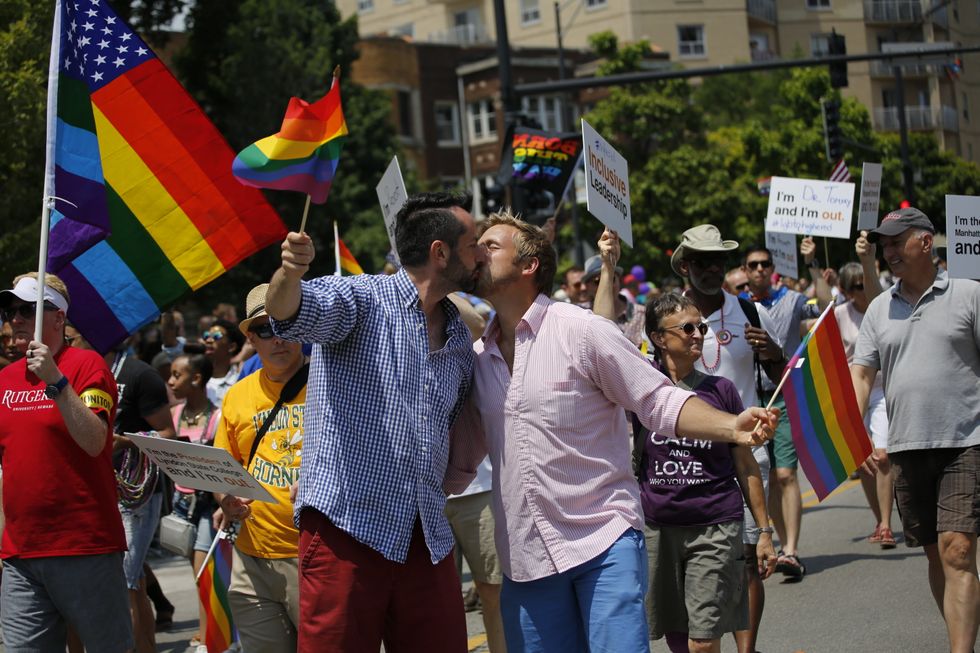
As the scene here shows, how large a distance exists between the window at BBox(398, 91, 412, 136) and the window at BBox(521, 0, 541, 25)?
12.7m

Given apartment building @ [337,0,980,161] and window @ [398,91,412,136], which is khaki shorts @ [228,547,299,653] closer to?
apartment building @ [337,0,980,161]

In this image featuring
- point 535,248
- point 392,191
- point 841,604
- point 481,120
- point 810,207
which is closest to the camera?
point 535,248

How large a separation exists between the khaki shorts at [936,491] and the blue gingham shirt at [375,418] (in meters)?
3.11

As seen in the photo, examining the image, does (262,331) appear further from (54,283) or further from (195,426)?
(195,426)

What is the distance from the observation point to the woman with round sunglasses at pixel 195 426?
8.09m

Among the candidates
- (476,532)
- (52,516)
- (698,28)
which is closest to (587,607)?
(52,516)

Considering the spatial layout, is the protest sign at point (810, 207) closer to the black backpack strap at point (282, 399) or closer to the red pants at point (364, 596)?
the black backpack strap at point (282, 399)

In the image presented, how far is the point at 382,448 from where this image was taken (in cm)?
420

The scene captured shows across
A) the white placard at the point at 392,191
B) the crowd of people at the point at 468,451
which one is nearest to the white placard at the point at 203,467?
the crowd of people at the point at 468,451

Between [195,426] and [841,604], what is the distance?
4.45 m

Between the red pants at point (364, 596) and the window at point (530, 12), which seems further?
the window at point (530, 12)

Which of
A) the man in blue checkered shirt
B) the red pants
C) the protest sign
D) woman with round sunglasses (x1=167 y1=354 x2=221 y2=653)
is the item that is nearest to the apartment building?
the protest sign

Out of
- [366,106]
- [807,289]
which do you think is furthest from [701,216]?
[807,289]

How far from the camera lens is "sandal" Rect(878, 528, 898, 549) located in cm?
988
